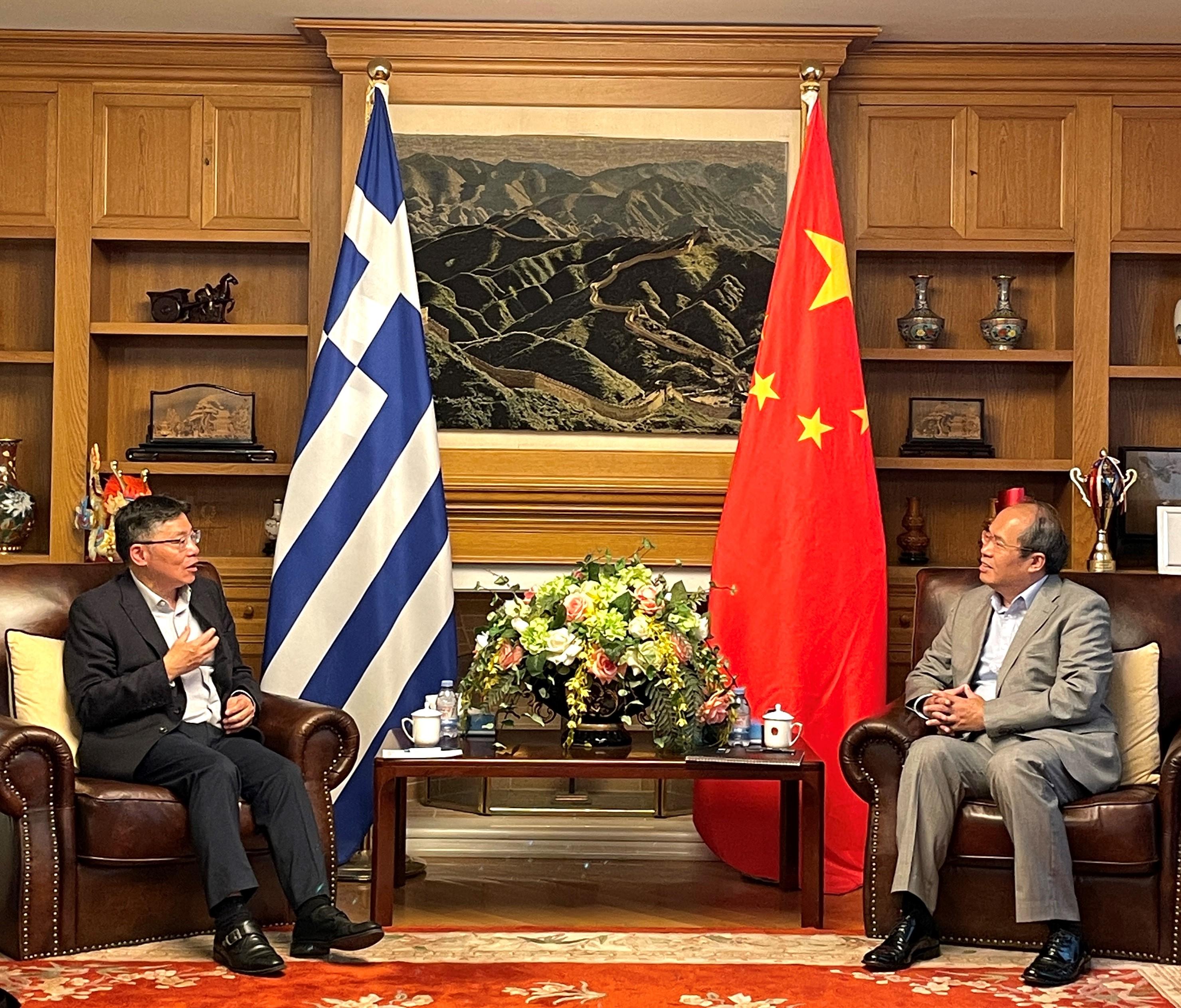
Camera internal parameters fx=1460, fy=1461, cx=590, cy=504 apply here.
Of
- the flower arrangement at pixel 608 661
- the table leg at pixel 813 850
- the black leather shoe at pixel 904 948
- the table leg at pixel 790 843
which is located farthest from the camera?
the table leg at pixel 790 843

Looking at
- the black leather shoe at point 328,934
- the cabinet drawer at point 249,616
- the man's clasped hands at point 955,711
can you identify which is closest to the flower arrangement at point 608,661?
the man's clasped hands at point 955,711

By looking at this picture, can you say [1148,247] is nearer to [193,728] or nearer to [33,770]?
[193,728]

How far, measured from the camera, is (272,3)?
481 centimetres

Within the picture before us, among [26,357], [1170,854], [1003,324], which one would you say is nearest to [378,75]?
[26,357]

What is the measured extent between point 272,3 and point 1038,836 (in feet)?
11.5

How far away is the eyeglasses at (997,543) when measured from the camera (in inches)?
Answer: 149

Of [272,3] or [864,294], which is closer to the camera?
[272,3]

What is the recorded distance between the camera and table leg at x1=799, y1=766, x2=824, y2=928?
3.74 meters

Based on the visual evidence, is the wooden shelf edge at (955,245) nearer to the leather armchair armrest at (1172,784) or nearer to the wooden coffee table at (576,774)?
the wooden coffee table at (576,774)

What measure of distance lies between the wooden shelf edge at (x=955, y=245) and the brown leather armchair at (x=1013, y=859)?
204 centimetres

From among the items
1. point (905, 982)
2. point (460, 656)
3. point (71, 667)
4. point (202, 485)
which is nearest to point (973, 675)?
point (905, 982)

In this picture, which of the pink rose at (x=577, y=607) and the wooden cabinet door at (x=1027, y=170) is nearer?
the pink rose at (x=577, y=607)

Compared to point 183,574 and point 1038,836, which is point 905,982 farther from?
point 183,574

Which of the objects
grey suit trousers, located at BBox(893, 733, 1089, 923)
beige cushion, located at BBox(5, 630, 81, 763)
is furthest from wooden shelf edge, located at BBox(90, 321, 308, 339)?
grey suit trousers, located at BBox(893, 733, 1089, 923)
